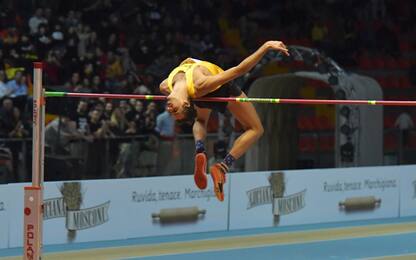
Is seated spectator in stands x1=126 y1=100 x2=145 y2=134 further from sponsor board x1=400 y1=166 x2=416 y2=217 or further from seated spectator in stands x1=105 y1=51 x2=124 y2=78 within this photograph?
sponsor board x1=400 y1=166 x2=416 y2=217

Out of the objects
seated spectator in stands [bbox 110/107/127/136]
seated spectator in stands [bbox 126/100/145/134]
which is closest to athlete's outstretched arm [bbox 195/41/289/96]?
seated spectator in stands [bbox 110/107/127/136]

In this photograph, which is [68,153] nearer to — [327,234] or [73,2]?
[327,234]

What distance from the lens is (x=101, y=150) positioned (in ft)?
53.6

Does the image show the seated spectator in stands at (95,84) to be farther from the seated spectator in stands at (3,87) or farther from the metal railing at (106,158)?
the metal railing at (106,158)

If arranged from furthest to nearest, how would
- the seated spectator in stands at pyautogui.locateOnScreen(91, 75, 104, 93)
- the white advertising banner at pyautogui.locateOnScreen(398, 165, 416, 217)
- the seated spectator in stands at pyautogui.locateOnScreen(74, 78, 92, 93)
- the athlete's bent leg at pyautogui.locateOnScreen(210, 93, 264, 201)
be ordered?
the seated spectator in stands at pyautogui.locateOnScreen(91, 75, 104, 93)
the seated spectator in stands at pyautogui.locateOnScreen(74, 78, 92, 93)
the white advertising banner at pyautogui.locateOnScreen(398, 165, 416, 217)
the athlete's bent leg at pyautogui.locateOnScreen(210, 93, 264, 201)

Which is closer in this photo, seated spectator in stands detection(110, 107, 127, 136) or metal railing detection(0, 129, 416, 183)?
metal railing detection(0, 129, 416, 183)

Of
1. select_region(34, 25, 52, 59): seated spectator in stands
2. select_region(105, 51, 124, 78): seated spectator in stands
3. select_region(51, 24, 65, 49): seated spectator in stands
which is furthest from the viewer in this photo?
select_region(105, 51, 124, 78): seated spectator in stands

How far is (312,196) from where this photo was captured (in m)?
16.0

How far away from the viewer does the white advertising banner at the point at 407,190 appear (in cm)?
1697

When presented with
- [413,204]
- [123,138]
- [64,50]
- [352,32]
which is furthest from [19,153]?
[352,32]

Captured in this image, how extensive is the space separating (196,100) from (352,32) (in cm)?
1757

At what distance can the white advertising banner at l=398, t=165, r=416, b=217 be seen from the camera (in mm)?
16969

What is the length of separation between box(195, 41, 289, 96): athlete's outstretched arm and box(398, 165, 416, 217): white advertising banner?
7797 millimetres

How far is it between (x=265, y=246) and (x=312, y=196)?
282 centimetres
